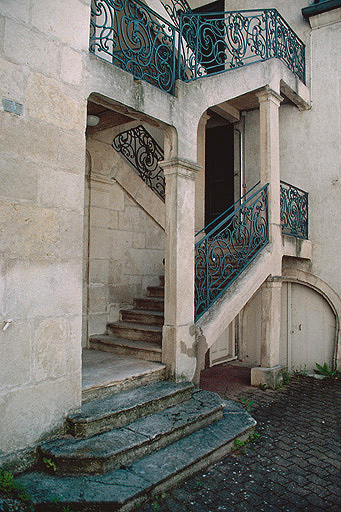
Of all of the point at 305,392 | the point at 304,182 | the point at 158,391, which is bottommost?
the point at 305,392

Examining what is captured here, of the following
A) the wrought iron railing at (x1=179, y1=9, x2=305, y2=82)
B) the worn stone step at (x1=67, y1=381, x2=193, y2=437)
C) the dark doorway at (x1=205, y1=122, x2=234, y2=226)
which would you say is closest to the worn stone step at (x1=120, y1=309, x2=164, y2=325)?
the worn stone step at (x1=67, y1=381, x2=193, y2=437)

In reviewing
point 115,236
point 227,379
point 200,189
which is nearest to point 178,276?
point 115,236

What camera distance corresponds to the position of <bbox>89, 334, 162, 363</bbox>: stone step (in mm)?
5121

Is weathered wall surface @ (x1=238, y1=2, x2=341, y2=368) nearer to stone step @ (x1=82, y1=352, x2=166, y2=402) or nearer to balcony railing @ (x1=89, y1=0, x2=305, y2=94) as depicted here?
balcony railing @ (x1=89, y1=0, x2=305, y2=94)

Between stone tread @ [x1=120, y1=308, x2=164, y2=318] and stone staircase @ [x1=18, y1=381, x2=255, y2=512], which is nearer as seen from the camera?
stone staircase @ [x1=18, y1=381, x2=255, y2=512]

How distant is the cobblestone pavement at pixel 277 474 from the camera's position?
3.26 m

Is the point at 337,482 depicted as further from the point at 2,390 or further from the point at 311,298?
the point at 311,298

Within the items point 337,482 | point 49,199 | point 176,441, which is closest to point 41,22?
point 49,199

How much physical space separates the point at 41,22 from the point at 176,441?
3.85m

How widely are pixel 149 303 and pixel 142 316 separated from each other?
0.35 metres

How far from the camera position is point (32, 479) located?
3.15 meters

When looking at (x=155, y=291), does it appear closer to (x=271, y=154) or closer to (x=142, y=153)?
(x=142, y=153)

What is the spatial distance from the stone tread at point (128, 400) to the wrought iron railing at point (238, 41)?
3797 mm

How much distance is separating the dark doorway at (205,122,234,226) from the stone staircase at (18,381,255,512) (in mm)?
5359
